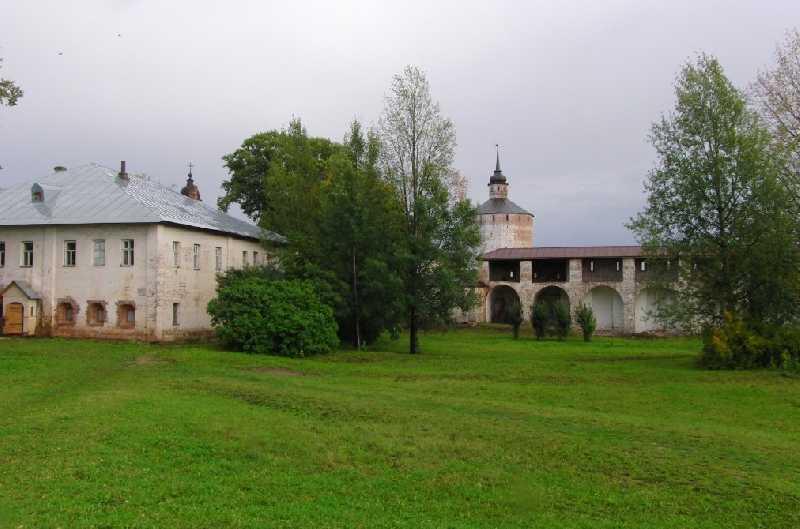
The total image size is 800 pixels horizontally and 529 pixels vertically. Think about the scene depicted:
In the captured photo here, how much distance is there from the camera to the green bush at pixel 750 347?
21469mm

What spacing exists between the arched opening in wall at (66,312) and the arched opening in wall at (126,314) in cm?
186

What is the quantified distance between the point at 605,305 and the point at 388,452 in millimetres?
40312

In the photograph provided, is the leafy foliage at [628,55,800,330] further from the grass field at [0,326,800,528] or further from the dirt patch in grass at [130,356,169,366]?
the dirt patch in grass at [130,356,169,366]

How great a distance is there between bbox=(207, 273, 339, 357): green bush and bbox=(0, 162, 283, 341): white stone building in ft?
9.47

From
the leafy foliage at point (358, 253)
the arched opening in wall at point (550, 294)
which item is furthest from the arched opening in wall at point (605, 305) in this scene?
the leafy foliage at point (358, 253)

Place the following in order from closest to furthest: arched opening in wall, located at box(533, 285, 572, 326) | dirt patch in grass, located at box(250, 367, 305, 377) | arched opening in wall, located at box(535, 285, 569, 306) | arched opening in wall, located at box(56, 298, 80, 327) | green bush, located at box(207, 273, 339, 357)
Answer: dirt patch in grass, located at box(250, 367, 305, 377)
green bush, located at box(207, 273, 339, 357)
arched opening in wall, located at box(56, 298, 80, 327)
arched opening in wall, located at box(533, 285, 572, 326)
arched opening in wall, located at box(535, 285, 569, 306)

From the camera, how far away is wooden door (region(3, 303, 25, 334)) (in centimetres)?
2805

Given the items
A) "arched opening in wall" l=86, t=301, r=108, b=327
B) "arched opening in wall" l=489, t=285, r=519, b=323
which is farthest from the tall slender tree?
"arched opening in wall" l=489, t=285, r=519, b=323

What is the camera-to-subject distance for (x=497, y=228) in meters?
73.6

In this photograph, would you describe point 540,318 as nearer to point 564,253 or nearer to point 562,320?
point 562,320

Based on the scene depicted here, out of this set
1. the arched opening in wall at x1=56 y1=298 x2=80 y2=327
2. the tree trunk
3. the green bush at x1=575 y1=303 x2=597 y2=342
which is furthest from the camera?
the green bush at x1=575 y1=303 x2=597 y2=342

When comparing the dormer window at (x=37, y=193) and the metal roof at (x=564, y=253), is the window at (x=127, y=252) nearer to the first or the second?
the dormer window at (x=37, y=193)

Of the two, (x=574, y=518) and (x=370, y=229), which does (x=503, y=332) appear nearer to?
(x=370, y=229)

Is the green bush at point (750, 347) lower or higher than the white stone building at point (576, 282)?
lower
